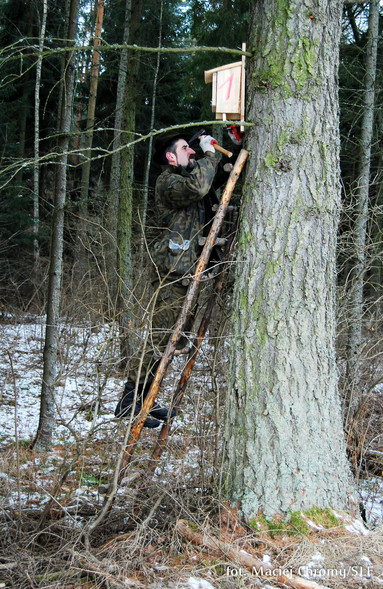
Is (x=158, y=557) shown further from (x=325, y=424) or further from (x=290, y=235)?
(x=290, y=235)

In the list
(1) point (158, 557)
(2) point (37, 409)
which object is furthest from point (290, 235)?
(2) point (37, 409)

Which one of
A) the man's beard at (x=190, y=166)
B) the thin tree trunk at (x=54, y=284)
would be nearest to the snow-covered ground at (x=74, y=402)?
the thin tree trunk at (x=54, y=284)

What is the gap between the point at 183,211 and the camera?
3990 millimetres

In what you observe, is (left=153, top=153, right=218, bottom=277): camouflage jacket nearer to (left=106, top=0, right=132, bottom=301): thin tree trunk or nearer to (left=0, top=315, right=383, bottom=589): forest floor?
(left=0, top=315, right=383, bottom=589): forest floor

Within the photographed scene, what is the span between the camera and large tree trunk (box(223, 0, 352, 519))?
9.79 feet

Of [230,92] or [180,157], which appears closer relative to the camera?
[230,92]

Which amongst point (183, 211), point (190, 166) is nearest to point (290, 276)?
point (183, 211)

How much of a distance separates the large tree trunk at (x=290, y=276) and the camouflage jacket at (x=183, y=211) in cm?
58

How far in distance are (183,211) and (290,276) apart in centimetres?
127

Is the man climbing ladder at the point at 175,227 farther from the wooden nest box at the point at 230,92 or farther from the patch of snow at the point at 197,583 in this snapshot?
the patch of snow at the point at 197,583

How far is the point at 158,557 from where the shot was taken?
2.69 meters

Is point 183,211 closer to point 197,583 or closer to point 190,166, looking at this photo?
point 190,166

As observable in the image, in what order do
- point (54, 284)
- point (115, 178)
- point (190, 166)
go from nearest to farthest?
point (190, 166), point (54, 284), point (115, 178)

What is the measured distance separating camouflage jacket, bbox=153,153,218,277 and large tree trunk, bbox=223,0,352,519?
0.58 m
